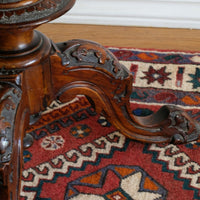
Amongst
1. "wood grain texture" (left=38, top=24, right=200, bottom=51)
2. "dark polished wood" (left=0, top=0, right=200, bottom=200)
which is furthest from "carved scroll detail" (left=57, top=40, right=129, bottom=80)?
"wood grain texture" (left=38, top=24, right=200, bottom=51)

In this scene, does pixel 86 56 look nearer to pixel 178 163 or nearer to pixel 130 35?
pixel 178 163

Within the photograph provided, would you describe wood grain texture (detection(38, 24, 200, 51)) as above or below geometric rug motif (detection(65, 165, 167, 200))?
above

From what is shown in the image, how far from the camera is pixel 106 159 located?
1.17m

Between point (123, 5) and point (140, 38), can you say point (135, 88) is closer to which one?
point (140, 38)

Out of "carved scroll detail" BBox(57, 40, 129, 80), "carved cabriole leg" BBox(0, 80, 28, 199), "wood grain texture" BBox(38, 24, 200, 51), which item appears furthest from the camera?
"wood grain texture" BBox(38, 24, 200, 51)

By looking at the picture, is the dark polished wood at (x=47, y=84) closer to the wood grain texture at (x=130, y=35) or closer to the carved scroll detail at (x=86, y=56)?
the carved scroll detail at (x=86, y=56)

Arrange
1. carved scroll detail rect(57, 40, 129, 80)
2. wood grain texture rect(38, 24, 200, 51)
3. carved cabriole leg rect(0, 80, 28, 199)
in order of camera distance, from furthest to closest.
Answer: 1. wood grain texture rect(38, 24, 200, 51)
2. carved scroll detail rect(57, 40, 129, 80)
3. carved cabriole leg rect(0, 80, 28, 199)

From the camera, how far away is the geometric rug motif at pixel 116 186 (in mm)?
1054

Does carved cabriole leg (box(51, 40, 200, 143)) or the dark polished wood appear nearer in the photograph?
the dark polished wood

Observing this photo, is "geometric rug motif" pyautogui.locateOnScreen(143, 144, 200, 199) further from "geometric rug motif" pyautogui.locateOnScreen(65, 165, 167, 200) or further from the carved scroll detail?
the carved scroll detail

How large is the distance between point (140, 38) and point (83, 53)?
0.82 meters

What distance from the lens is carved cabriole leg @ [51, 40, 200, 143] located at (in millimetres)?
1010

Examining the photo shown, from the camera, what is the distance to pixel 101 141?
1226 millimetres

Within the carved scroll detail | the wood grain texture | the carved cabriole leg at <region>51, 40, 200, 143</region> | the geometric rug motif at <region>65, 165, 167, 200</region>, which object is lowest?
the geometric rug motif at <region>65, 165, 167, 200</region>
